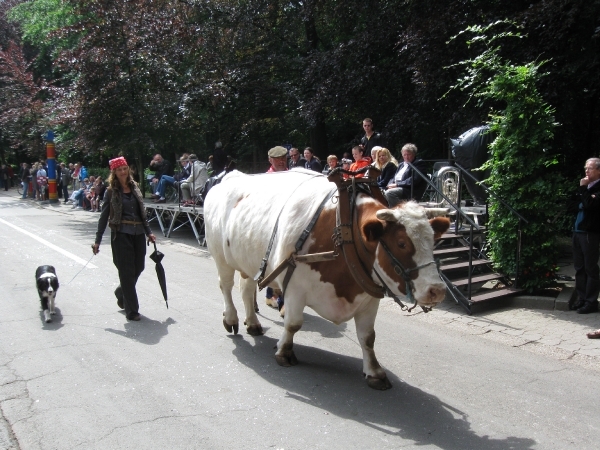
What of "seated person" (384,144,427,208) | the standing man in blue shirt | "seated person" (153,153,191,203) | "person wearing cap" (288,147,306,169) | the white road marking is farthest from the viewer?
"seated person" (153,153,191,203)

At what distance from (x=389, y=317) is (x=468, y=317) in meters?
1.04

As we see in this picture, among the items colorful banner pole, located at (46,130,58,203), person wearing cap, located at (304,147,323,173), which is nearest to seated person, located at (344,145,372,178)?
person wearing cap, located at (304,147,323,173)

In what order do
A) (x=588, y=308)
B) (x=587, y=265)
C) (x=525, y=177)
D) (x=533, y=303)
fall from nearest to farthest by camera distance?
(x=587, y=265) < (x=588, y=308) < (x=533, y=303) < (x=525, y=177)

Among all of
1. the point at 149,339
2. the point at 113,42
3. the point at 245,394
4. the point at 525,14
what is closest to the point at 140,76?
the point at 113,42

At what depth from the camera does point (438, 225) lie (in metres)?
4.37

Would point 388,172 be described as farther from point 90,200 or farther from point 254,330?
point 90,200

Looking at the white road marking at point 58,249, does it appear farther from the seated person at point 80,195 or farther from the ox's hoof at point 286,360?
the seated person at point 80,195

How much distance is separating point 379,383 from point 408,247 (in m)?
1.36

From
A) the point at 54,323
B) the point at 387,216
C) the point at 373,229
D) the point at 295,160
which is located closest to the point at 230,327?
the point at 54,323

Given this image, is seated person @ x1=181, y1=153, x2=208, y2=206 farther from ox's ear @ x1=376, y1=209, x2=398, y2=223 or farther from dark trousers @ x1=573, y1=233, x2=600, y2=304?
ox's ear @ x1=376, y1=209, x2=398, y2=223

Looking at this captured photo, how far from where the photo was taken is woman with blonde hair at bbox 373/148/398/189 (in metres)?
9.07

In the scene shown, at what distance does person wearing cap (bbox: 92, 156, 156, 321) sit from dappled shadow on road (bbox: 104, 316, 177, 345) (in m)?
0.20

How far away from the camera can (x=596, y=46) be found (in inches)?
373

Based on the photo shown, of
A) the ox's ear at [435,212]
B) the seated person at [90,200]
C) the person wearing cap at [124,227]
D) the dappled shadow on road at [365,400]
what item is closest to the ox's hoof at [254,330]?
the dappled shadow on road at [365,400]
